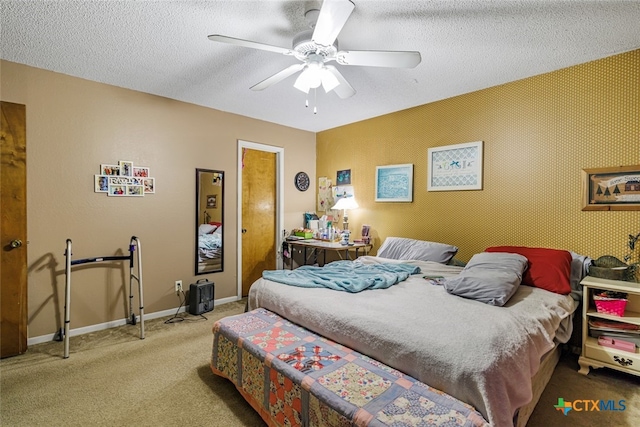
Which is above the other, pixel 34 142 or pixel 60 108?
pixel 60 108

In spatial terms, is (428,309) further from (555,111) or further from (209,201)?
(209,201)

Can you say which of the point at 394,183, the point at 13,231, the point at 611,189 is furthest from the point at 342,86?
the point at 13,231

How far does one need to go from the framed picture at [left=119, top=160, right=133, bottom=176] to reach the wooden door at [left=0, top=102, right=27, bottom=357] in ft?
2.41

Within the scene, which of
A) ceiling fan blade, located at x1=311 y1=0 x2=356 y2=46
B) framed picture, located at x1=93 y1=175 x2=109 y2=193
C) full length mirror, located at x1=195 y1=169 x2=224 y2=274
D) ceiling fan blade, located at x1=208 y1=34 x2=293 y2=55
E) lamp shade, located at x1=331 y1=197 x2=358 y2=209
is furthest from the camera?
lamp shade, located at x1=331 y1=197 x2=358 y2=209

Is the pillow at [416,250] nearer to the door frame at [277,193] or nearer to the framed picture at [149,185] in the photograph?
the door frame at [277,193]

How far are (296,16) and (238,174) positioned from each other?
2.44 m

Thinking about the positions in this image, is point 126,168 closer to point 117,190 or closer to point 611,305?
point 117,190

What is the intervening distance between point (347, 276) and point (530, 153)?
6.98 feet

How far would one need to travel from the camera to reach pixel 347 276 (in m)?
2.58

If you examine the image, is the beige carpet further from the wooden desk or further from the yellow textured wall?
the wooden desk

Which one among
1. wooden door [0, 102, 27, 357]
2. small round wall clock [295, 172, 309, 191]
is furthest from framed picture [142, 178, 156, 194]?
small round wall clock [295, 172, 309, 191]

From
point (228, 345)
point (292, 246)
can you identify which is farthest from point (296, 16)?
point (292, 246)

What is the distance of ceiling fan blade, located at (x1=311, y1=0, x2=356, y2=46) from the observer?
5.04 ft

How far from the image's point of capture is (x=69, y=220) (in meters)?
2.92
